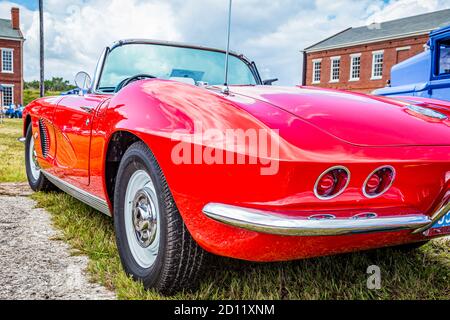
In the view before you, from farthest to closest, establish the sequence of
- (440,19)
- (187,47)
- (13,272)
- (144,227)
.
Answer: (440,19) → (187,47) → (13,272) → (144,227)

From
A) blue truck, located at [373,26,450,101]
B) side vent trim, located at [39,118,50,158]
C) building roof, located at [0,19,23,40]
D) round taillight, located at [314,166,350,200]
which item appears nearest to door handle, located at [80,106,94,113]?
side vent trim, located at [39,118,50,158]

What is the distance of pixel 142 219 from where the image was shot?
1988 millimetres

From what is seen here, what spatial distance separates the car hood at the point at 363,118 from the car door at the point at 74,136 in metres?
1.00

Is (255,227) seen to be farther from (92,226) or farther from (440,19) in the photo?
(440,19)

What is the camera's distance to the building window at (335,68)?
103 feet

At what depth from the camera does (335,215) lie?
1.50 meters

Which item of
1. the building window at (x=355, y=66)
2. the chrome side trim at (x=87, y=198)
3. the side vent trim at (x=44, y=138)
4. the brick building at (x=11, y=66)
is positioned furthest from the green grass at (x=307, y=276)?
the brick building at (x=11, y=66)

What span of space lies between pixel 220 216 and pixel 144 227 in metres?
0.59

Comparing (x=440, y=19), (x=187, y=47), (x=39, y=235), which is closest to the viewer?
(x=39, y=235)

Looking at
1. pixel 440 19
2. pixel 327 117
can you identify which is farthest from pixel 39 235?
pixel 440 19

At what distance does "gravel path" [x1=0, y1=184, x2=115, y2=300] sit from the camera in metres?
2.00

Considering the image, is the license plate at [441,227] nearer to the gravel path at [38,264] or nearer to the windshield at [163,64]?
the gravel path at [38,264]

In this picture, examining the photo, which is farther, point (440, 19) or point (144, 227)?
point (440, 19)

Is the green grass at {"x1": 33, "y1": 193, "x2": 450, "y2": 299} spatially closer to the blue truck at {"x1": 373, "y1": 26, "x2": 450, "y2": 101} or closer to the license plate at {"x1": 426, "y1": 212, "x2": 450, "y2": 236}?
the license plate at {"x1": 426, "y1": 212, "x2": 450, "y2": 236}
